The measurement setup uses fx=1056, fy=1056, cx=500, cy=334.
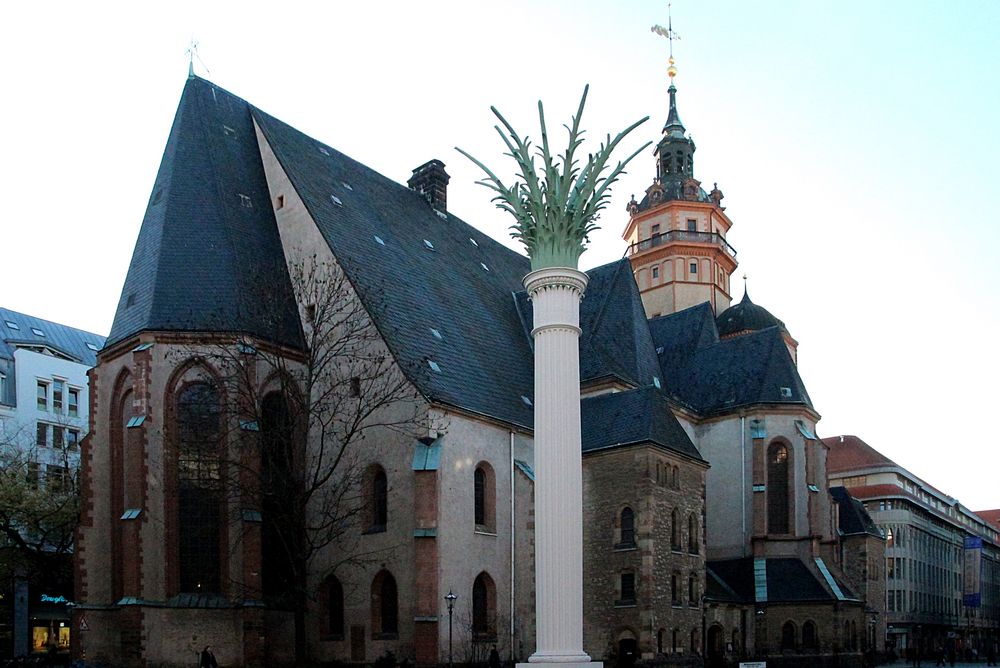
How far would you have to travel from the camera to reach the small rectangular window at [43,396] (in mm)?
55688

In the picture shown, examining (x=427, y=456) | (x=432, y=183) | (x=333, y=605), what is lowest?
(x=333, y=605)

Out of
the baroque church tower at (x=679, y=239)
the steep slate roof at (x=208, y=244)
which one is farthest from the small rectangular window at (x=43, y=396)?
the baroque church tower at (x=679, y=239)

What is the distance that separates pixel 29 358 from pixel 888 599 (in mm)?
60032

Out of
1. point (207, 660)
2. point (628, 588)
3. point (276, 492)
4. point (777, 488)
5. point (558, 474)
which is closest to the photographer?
point (558, 474)

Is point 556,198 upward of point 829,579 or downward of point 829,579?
upward

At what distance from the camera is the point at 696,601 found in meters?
36.1

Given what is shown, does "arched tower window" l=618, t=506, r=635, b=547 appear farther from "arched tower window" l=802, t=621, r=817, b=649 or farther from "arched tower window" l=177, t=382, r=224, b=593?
"arched tower window" l=177, t=382, r=224, b=593

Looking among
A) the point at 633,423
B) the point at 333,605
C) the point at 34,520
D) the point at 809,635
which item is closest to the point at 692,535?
the point at 633,423

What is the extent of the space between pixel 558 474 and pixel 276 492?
12635 millimetres

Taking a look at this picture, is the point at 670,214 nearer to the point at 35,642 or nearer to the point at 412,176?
the point at 412,176

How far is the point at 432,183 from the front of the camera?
46.8m

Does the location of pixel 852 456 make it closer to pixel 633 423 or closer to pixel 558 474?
pixel 633 423

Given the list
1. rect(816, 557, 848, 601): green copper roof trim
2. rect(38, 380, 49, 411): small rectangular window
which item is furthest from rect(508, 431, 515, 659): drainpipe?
rect(38, 380, 49, 411): small rectangular window

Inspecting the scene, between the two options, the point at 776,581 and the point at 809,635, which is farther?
the point at 776,581
